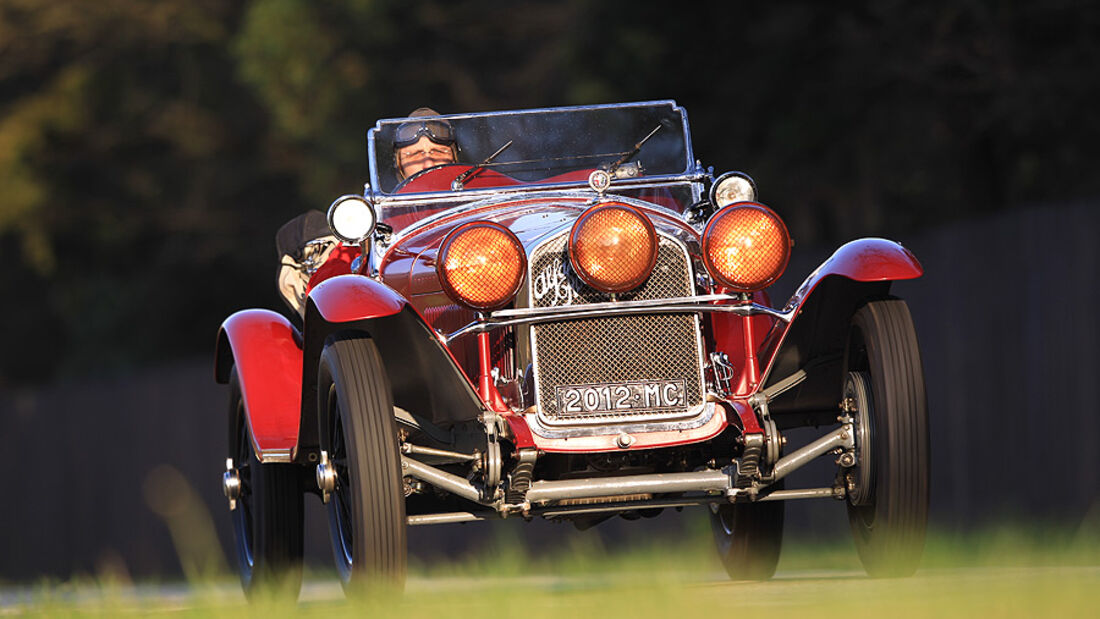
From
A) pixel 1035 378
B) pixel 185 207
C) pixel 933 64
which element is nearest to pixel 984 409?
pixel 1035 378

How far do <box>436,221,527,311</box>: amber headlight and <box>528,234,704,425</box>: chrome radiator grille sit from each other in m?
0.20

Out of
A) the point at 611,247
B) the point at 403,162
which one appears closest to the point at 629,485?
the point at 611,247

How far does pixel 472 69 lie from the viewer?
22.0 meters

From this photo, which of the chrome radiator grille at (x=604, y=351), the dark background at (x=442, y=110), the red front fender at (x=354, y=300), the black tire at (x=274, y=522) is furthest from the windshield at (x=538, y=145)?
the dark background at (x=442, y=110)

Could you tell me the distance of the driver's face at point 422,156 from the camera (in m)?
7.30

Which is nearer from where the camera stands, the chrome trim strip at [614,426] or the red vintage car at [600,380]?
the red vintage car at [600,380]

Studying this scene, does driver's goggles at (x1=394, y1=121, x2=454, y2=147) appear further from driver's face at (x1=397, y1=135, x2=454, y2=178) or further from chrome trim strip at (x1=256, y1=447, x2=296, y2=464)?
chrome trim strip at (x1=256, y1=447, x2=296, y2=464)

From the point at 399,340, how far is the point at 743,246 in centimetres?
114

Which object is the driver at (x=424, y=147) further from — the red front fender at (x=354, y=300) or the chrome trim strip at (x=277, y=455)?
the red front fender at (x=354, y=300)

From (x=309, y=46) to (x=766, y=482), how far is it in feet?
47.0

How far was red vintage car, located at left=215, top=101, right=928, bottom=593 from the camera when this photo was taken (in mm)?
5457

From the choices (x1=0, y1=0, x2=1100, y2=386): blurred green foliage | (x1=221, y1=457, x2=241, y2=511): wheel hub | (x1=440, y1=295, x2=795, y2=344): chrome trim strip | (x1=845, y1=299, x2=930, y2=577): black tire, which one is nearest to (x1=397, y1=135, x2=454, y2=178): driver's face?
(x1=221, y1=457, x2=241, y2=511): wheel hub

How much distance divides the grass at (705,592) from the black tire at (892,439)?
13 cm

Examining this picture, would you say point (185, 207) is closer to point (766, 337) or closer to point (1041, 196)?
point (1041, 196)
